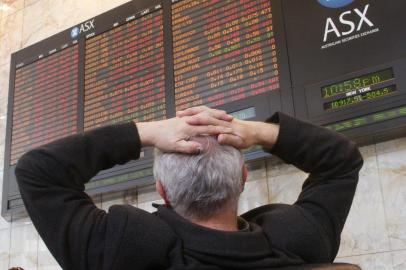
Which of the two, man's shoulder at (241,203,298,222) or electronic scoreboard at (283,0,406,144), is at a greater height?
electronic scoreboard at (283,0,406,144)

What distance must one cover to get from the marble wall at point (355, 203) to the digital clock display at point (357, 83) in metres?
0.22

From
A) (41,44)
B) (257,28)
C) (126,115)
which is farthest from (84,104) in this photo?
(257,28)

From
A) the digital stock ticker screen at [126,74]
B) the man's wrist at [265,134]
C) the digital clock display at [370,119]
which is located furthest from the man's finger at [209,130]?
the digital stock ticker screen at [126,74]

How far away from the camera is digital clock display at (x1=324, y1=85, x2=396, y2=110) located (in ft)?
6.20

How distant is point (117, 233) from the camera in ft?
2.85

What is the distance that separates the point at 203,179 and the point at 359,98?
3.89ft

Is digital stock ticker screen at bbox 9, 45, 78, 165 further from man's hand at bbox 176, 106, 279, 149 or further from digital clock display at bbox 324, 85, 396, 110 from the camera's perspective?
man's hand at bbox 176, 106, 279, 149

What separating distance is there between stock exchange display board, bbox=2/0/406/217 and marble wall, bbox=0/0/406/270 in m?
0.10

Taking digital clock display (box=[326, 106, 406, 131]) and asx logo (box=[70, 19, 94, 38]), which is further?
asx logo (box=[70, 19, 94, 38])

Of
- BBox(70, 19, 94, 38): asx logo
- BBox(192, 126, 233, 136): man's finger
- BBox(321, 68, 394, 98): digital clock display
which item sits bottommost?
BBox(192, 126, 233, 136): man's finger

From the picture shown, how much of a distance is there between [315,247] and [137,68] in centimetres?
183

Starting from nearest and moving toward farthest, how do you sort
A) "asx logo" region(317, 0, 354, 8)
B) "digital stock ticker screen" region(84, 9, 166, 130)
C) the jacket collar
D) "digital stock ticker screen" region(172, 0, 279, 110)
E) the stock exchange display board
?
the jacket collar
the stock exchange display board
"asx logo" region(317, 0, 354, 8)
"digital stock ticker screen" region(172, 0, 279, 110)
"digital stock ticker screen" region(84, 9, 166, 130)

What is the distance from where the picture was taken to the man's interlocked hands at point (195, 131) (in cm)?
95

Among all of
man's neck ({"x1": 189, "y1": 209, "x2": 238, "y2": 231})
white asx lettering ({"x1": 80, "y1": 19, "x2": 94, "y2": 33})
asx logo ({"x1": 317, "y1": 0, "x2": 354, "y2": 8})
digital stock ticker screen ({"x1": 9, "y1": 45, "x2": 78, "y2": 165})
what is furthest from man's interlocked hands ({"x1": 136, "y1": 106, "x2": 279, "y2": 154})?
white asx lettering ({"x1": 80, "y1": 19, "x2": 94, "y2": 33})
